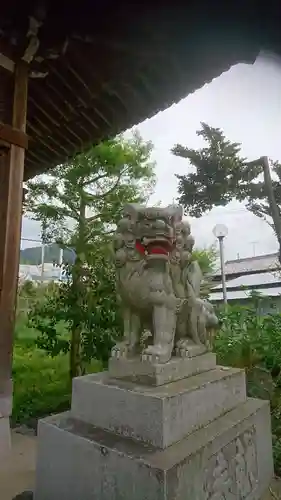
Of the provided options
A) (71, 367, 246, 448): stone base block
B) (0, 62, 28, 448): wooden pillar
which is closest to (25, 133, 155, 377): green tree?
(0, 62, 28, 448): wooden pillar

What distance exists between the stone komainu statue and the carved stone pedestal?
0.44 ft

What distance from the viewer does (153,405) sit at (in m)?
1.49

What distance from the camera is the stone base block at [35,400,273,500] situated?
1.34 metres

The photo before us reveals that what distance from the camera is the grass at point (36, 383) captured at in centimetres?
364

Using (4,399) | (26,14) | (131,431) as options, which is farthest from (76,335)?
(26,14)

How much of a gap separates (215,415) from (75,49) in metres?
2.73

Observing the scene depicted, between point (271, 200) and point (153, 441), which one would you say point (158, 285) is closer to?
point (153, 441)

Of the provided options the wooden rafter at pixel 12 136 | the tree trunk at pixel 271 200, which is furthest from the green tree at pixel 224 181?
the wooden rafter at pixel 12 136

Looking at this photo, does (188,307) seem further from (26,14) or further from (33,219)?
(33,219)

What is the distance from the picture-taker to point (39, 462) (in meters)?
1.78

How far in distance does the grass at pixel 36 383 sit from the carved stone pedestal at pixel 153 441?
198 centimetres

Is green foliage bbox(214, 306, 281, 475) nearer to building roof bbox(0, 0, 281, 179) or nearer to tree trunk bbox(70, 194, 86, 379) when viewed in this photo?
tree trunk bbox(70, 194, 86, 379)

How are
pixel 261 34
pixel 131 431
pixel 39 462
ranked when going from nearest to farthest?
pixel 261 34 < pixel 131 431 < pixel 39 462

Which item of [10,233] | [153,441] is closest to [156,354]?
[153,441]
